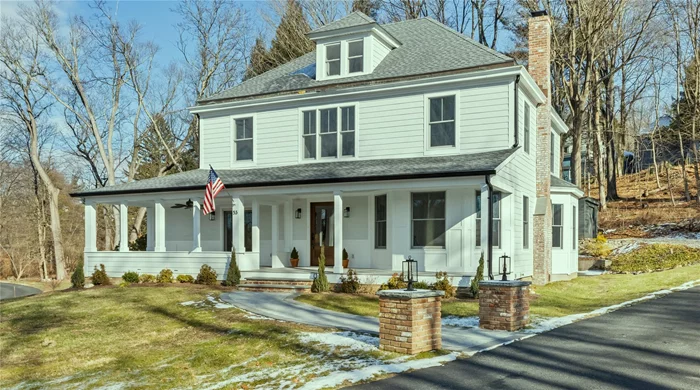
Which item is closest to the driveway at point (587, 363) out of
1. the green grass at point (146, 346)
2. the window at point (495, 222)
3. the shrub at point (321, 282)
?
the green grass at point (146, 346)

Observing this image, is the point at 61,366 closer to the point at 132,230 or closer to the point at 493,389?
the point at 493,389

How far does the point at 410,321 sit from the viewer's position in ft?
28.7

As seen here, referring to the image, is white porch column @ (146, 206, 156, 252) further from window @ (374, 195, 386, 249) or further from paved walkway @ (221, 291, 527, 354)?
window @ (374, 195, 386, 249)


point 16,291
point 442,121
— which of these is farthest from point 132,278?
point 16,291

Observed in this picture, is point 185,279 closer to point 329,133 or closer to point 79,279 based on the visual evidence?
point 79,279

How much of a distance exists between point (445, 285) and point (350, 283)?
2.51 m

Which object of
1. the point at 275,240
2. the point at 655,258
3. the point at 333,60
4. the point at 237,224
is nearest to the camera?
the point at 237,224

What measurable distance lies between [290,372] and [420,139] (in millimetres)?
10868

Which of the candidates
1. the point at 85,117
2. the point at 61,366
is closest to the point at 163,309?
the point at 61,366

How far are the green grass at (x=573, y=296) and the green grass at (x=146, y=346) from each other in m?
2.59

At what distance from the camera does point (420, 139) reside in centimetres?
1778

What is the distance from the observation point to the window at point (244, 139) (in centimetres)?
2059

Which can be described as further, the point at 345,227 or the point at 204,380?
the point at 345,227

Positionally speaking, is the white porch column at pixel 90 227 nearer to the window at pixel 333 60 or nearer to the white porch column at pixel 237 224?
the white porch column at pixel 237 224
